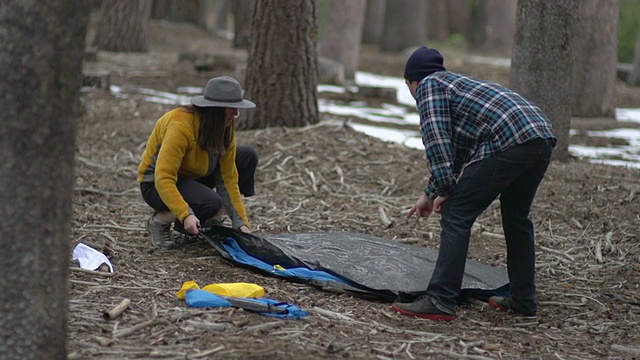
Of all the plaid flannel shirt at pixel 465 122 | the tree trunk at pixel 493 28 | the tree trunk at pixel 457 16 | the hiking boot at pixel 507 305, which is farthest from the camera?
the tree trunk at pixel 457 16

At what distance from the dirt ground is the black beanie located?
1333mm

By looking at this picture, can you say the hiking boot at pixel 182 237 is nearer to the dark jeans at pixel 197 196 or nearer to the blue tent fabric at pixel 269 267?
the dark jeans at pixel 197 196

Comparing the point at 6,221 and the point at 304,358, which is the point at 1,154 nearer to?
the point at 6,221

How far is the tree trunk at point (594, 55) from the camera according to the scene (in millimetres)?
12906

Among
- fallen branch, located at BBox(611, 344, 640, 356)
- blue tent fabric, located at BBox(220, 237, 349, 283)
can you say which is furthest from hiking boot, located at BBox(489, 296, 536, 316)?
blue tent fabric, located at BBox(220, 237, 349, 283)

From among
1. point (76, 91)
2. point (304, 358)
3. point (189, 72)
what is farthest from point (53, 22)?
point (189, 72)

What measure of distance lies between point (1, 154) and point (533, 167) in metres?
2.82

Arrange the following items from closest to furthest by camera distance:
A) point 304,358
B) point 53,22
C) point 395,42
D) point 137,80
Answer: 1. point 53,22
2. point 304,358
3. point 137,80
4. point 395,42

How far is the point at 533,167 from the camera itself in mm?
5012

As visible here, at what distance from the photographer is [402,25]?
2459 centimetres

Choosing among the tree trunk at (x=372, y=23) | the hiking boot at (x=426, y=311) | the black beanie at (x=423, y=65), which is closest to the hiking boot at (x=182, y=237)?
the hiking boot at (x=426, y=311)

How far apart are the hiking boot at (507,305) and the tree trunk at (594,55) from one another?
8.19 metres

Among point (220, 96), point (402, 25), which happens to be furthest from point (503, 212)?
point (402, 25)

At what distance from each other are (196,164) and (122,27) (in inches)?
525
